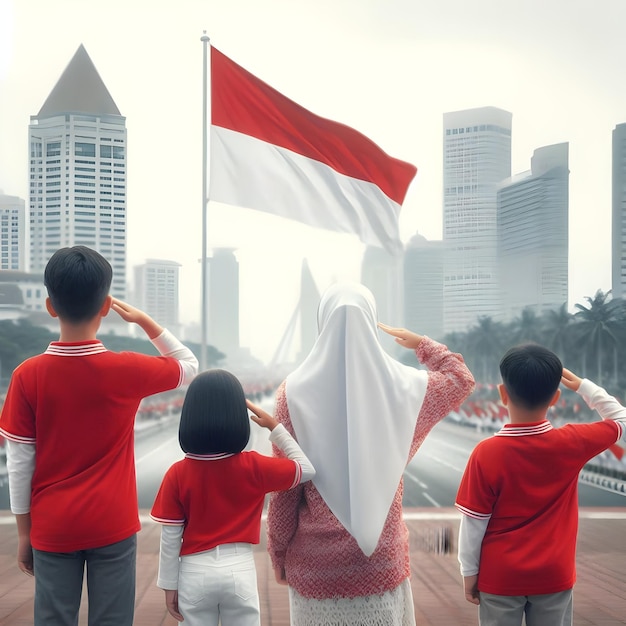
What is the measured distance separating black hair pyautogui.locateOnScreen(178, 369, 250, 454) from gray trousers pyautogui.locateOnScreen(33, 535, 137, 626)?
273 millimetres

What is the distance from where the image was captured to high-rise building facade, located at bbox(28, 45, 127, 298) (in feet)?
16.5

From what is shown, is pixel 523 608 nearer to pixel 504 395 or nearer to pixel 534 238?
pixel 504 395

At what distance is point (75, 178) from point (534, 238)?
4.39m

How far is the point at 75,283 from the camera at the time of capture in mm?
1188

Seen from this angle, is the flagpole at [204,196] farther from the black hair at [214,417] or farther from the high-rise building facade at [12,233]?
the high-rise building facade at [12,233]

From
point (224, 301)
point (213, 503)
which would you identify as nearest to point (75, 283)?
point (213, 503)

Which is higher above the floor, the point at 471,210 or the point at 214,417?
the point at 471,210

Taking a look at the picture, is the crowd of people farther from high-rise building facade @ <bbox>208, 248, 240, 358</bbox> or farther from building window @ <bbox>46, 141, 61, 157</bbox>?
high-rise building facade @ <bbox>208, 248, 240, 358</bbox>

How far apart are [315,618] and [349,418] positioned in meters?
0.38

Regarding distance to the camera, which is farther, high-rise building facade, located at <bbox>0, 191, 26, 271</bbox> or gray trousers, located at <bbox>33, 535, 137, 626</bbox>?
high-rise building facade, located at <bbox>0, 191, 26, 271</bbox>

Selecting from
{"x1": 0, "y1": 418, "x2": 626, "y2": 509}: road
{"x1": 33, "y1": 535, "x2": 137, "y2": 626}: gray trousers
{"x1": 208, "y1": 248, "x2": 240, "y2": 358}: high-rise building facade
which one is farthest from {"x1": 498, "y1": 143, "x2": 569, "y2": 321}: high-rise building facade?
{"x1": 33, "y1": 535, "x2": 137, "y2": 626}: gray trousers

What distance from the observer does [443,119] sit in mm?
6262

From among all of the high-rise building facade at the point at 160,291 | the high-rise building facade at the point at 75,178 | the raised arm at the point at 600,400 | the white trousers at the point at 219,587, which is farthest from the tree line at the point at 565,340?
the white trousers at the point at 219,587

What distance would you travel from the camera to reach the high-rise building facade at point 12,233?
5020 mm
